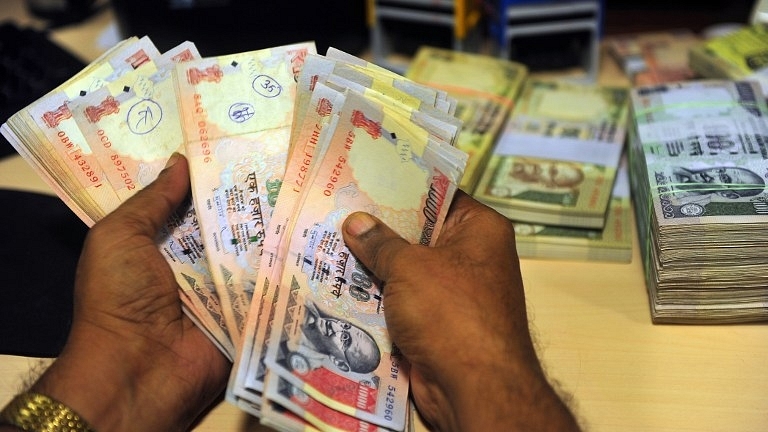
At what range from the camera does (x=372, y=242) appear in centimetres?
78

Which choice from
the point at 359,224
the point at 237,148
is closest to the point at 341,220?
the point at 359,224

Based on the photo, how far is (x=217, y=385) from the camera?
0.83 metres

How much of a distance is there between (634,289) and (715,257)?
0.12 meters

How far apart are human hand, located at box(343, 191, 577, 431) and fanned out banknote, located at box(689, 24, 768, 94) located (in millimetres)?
575

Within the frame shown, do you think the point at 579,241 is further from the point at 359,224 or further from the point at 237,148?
the point at 237,148

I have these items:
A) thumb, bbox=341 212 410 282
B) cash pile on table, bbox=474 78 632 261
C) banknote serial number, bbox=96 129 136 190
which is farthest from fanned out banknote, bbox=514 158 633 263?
banknote serial number, bbox=96 129 136 190

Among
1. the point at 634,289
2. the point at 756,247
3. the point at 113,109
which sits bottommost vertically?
the point at 634,289

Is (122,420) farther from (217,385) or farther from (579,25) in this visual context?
(579,25)

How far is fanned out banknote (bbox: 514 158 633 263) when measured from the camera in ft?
3.21

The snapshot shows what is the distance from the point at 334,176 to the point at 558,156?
0.42 m

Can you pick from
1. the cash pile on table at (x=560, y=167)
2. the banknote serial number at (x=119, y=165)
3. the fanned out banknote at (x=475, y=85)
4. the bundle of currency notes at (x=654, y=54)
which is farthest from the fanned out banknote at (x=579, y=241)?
the banknote serial number at (x=119, y=165)

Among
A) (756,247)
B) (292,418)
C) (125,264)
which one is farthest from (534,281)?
(125,264)

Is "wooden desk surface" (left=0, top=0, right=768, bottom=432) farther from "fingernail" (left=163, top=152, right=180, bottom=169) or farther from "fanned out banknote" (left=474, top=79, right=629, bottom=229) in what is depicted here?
"fingernail" (left=163, top=152, right=180, bottom=169)

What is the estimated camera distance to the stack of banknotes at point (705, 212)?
0.83 meters
